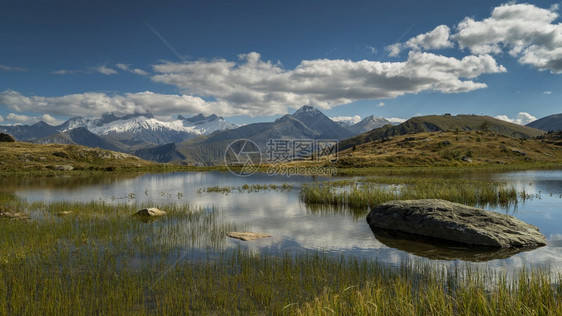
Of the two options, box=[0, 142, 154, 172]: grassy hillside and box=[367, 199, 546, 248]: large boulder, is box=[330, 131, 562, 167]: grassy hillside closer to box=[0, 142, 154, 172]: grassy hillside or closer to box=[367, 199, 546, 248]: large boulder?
box=[367, 199, 546, 248]: large boulder

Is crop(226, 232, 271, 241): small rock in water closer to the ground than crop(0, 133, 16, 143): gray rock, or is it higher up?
closer to the ground

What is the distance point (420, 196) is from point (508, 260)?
17.7 meters

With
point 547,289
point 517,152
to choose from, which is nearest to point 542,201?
point 547,289

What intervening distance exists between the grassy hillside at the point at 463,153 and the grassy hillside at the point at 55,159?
A: 4243 inches

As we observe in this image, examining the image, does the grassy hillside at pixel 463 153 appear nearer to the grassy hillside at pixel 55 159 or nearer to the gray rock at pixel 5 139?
the grassy hillside at pixel 55 159

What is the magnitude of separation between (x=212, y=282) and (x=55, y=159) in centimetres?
16811

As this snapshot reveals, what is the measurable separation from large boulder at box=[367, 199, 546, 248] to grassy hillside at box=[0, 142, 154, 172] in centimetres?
12731

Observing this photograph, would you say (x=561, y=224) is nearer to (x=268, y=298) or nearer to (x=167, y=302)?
(x=268, y=298)

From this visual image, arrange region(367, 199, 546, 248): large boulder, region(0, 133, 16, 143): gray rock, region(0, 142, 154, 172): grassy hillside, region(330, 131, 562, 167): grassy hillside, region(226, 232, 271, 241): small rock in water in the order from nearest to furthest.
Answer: region(367, 199, 546, 248): large boulder < region(226, 232, 271, 241): small rock in water < region(0, 142, 154, 172): grassy hillside < region(330, 131, 562, 167): grassy hillside < region(0, 133, 16, 143): gray rock

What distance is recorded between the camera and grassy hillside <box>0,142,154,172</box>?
121 meters

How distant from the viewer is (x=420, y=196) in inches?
1345

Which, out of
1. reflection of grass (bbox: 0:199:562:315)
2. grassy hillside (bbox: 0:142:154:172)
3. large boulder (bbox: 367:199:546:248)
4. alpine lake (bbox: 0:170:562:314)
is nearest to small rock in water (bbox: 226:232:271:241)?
alpine lake (bbox: 0:170:562:314)

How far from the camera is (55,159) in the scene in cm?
14612

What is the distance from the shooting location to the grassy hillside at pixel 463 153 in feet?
416
